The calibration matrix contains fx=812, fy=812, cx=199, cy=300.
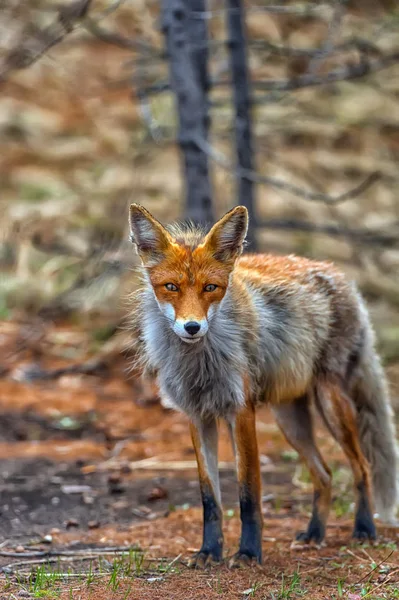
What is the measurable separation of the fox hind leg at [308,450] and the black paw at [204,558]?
98cm

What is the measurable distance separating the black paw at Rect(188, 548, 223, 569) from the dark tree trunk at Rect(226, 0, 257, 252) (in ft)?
16.8

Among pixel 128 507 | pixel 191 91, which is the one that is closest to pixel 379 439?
pixel 128 507

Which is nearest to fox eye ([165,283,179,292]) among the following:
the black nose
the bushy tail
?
the black nose

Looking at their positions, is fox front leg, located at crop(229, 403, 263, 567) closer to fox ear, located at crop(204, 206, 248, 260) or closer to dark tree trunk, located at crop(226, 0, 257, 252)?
fox ear, located at crop(204, 206, 248, 260)

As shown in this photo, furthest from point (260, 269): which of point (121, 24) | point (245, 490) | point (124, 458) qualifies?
point (121, 24)

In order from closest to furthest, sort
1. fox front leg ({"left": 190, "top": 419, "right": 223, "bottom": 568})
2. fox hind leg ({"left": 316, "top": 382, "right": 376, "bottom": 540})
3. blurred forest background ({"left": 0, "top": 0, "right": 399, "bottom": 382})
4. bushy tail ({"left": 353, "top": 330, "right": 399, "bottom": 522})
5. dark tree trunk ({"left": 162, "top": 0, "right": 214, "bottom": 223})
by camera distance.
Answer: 1. fox front leg ({"left": 190, "top": 419, "right": 223, "bottom": 568})
2. fox hind leg ({"left": 316, "top": 382, "right": 376, "bottom": 540})
3. bushy tail ({"left": 353, "top": 330, "right": 399, "bottom": 522})
4. dark tree trunk ({"left": 162, "top": 0, "right": 214, "bottom": 223})
5. blurred forest background ({"left": 0, "top": 0, "right": 399, "bottom": 382})

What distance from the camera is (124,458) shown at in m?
8.32

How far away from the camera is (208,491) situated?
5203mm

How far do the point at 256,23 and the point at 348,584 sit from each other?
43.2 feet

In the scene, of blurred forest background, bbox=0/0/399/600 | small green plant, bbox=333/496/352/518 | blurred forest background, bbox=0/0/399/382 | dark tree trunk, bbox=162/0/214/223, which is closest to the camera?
small green plant, bbox=333/496/352/518

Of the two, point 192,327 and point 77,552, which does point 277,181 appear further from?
point 77,552

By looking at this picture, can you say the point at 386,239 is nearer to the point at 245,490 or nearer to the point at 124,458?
the point at 124,458

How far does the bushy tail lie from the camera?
620cm

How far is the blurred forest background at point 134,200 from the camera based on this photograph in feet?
24.7
